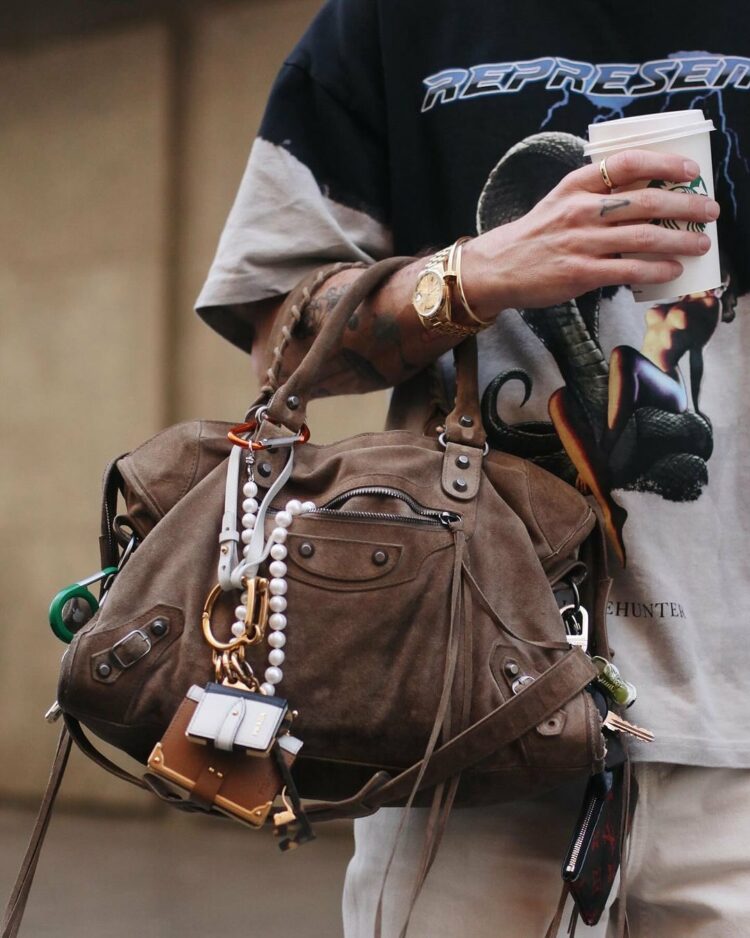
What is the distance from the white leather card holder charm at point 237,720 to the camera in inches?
39.1

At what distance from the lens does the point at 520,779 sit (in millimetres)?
1085

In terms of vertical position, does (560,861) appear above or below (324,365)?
below

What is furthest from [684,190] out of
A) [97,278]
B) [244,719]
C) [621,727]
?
[97,278]

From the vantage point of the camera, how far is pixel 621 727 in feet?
3.73

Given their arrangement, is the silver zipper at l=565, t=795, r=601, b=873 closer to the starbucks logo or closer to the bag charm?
the bag charm

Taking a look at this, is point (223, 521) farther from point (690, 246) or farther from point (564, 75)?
point (564, 75)

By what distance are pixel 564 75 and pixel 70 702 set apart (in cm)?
84

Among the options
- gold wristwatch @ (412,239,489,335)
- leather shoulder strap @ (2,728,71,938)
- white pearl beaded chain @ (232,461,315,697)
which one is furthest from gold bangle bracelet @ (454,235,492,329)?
leather shoulder strap @ (2,728,71,938)

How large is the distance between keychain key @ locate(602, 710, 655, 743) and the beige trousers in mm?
109

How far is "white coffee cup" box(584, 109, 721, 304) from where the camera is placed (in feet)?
3.55

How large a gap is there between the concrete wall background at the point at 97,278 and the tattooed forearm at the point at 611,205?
8.60 feet

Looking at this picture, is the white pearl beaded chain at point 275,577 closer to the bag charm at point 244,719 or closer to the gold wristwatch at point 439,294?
the bag charm at point 244,719

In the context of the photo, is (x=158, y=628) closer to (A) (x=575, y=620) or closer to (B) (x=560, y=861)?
(A) (x=575, y=620)

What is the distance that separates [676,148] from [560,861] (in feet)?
2.42
